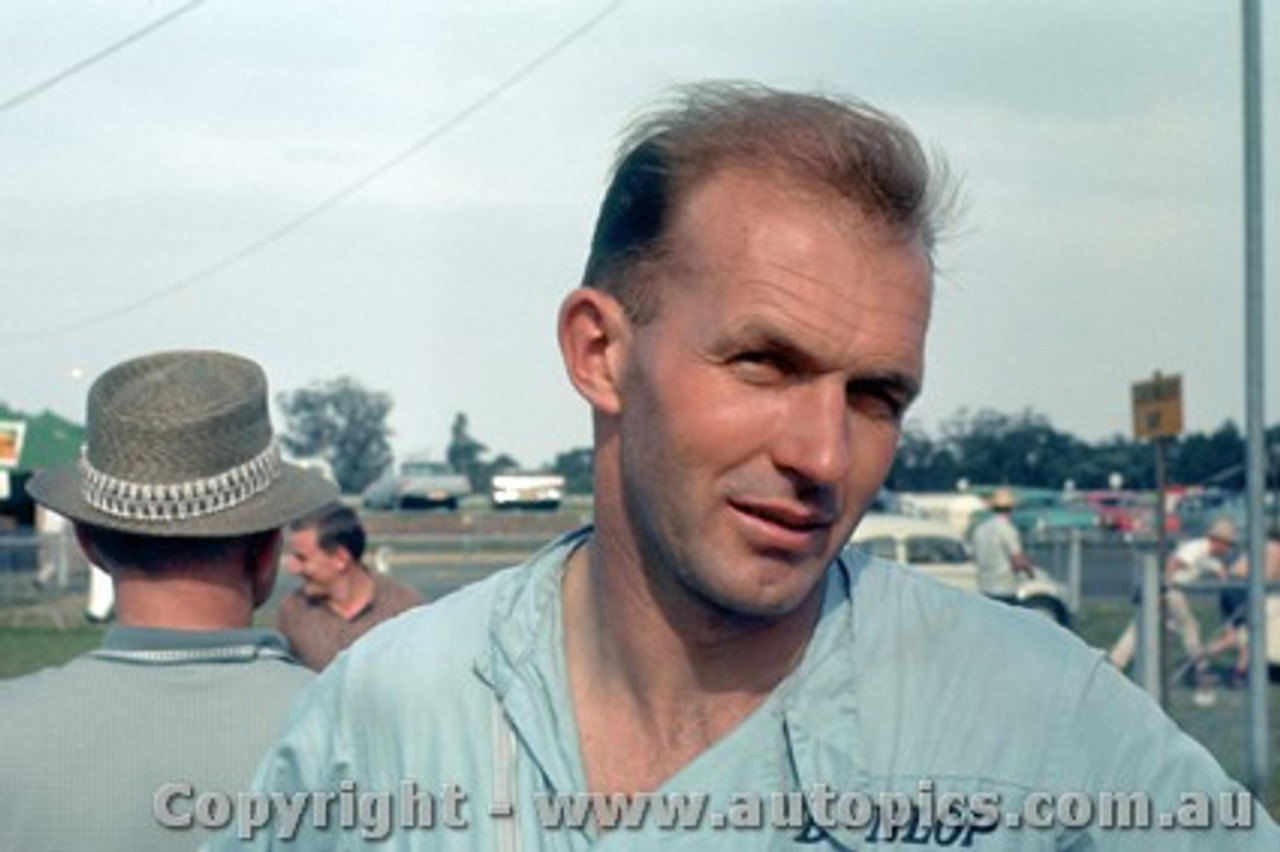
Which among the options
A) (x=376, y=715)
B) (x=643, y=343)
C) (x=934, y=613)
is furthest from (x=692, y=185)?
(x=376, y=715)

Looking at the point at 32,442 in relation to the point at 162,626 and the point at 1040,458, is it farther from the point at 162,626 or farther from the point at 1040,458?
the point at 162,626

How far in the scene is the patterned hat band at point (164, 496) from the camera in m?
3.83

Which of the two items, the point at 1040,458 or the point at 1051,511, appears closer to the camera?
the point at 1040,458

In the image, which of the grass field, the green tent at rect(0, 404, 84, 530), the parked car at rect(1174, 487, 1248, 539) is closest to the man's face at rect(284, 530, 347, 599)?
the grass field

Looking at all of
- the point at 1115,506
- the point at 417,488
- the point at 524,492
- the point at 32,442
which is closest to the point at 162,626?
the point at 524,492

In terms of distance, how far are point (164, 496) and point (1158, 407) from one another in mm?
9445

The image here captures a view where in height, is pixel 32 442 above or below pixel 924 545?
above

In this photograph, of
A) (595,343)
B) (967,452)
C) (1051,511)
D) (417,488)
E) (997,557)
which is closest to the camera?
(595,343)

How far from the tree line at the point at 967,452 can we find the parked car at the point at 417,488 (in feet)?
Result: 0.65

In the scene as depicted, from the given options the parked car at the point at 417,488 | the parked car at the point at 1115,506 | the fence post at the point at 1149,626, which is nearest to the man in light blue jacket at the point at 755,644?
the fence post at the point at 1149,626

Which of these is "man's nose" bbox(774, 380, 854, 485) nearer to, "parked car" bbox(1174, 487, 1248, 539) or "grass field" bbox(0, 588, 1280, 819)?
"grass field" bbox(0, 588, 1280, 819)

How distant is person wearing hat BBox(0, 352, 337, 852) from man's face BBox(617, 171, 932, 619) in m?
1.51

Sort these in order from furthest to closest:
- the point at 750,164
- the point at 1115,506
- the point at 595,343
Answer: the point at 1115,506
the point at 595,343
the point at 750,164

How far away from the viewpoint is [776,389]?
2.22 metres
